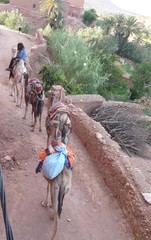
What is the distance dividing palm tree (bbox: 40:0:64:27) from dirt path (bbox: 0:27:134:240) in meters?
27.7

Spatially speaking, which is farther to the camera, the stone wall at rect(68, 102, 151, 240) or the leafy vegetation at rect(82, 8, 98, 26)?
the leafy vegetation at rect(82, 8, 98, 26)

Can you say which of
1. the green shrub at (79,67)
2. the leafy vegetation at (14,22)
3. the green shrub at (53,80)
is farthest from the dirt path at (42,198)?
the leafy vegetation at (14,22)

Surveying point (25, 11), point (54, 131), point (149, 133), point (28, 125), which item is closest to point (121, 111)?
point (149, 133)

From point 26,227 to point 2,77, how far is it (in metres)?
9.84

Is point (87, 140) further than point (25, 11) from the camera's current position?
No

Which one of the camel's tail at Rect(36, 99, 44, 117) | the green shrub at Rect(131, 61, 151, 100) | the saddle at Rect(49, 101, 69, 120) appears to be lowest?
the green shrub at Rect(131, 61, 151, 100)

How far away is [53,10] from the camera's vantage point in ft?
115

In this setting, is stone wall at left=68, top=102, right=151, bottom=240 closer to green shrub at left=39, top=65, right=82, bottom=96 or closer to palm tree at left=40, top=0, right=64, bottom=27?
green shrub at left=39, top=65, right=82, bottom=96

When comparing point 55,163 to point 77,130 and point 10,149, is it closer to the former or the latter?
point 10,149

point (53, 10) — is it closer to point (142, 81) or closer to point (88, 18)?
point (88, 18)

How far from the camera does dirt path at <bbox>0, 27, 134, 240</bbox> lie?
6.04 meters

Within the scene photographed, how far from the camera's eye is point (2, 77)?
14609mm

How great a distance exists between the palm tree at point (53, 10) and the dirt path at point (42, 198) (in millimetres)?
27686

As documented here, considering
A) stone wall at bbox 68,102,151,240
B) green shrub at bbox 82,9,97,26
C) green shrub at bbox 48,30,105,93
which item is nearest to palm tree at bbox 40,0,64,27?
green shrub at bbox 82,9,97,26
